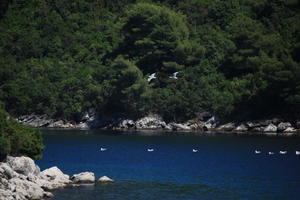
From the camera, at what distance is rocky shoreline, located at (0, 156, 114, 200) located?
50.5 metres

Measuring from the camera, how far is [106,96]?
135 m

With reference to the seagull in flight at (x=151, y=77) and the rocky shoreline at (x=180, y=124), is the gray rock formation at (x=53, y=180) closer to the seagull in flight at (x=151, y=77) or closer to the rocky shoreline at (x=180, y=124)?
the rocky shoreline at (x=180, y=124)

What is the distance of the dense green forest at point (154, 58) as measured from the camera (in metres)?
126

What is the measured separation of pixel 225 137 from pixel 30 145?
52639 millimetres

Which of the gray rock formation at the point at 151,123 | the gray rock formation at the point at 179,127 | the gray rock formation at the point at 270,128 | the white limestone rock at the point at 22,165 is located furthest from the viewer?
A: the gray rock formation at the point at 151,123

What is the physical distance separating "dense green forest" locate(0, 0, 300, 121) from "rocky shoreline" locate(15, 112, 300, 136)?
136 centimetres

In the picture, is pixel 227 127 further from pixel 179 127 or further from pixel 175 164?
pixel 175 164

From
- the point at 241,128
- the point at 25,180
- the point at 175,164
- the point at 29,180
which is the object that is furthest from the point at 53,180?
the point at 241,128

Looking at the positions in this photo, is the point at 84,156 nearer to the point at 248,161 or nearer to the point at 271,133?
the point at 248,161

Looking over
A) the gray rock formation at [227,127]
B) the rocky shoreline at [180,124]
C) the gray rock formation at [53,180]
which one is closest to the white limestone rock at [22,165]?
the gray rock formation at [53,180]

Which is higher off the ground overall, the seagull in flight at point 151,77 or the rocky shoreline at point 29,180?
the seagull in flight at point 151,77

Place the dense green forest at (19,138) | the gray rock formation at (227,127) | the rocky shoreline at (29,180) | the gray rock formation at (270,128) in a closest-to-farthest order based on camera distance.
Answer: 1. the rocky shoreline at (29,180)
2. the dense green forest at (19,138)
3. the gray rock formation at (270,128)
4. the gray rock formation at (227,127)

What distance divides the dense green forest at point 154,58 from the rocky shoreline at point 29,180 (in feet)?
200

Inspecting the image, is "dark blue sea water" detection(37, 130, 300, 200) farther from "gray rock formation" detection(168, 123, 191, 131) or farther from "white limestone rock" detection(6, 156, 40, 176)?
"gray rock formation" detection(168, 123, 191, 131)
